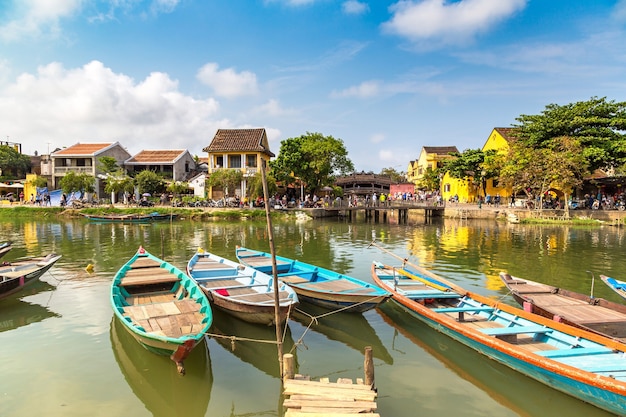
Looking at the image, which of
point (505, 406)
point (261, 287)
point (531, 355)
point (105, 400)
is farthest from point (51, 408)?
point (531, 355)

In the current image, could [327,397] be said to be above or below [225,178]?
below

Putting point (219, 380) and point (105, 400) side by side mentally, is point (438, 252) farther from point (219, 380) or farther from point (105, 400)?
point (105, 400)

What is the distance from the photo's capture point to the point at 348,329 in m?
9.38

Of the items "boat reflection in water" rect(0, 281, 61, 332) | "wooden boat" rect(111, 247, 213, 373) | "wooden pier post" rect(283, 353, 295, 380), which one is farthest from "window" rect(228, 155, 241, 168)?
"wooden pier post" rect(283, 353, 295, 380)

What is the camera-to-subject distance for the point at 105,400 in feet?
21.0

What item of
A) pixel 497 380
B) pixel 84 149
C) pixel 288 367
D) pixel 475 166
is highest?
pixel 84 149

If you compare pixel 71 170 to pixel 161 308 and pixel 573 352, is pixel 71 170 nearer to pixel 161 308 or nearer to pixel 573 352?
pixel 161 308

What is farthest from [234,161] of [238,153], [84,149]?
[84,149]

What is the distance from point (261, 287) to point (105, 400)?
438 centimetres

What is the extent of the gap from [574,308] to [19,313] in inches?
547

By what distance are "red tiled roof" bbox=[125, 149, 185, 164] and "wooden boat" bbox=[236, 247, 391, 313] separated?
127 ft

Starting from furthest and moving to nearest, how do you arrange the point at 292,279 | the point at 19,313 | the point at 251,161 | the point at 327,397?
the point at 251,161 < the point at 292,279 < the point at 19,313 < the point at 327,397

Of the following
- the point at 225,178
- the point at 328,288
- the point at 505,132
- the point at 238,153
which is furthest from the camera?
the point at 505,132

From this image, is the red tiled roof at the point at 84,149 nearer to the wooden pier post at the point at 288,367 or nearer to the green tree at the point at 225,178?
the green tree at the point at 225,178
